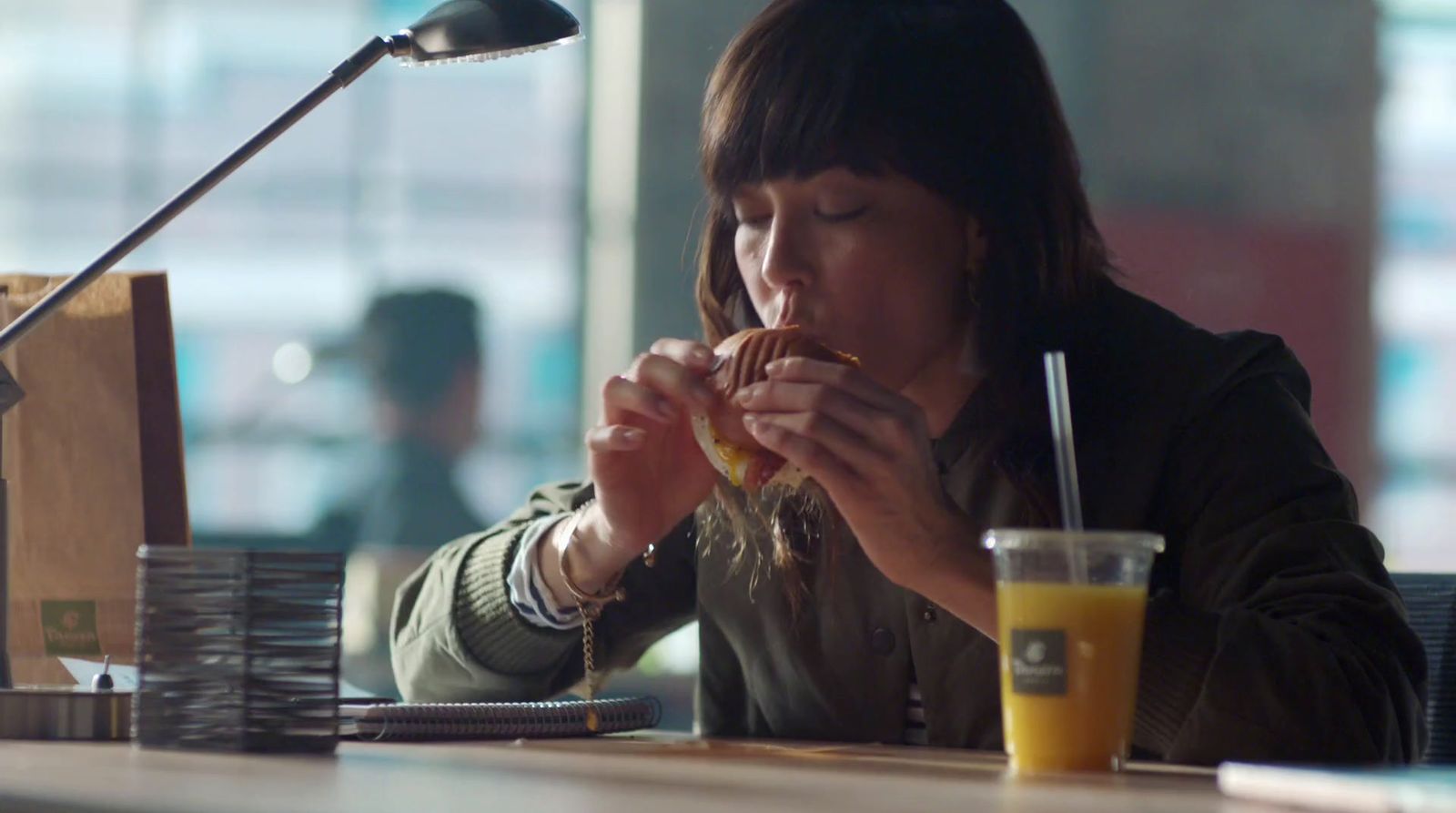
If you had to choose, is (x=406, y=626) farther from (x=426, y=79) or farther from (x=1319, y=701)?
(x=426, y=79)

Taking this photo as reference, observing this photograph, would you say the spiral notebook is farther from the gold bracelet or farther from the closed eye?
the closed eye

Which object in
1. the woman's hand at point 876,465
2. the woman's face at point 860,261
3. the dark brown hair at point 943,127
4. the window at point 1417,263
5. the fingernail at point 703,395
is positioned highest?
the window at point 1417,263

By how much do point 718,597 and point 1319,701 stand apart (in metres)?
0.64

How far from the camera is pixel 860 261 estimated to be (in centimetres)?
147

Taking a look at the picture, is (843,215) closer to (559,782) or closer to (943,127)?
(943,127)

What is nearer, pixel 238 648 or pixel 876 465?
pixel 238 648

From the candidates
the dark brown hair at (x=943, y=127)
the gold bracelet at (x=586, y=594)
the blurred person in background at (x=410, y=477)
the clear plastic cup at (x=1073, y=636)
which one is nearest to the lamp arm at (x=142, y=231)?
the dark brown hair at (x=943, y=127)

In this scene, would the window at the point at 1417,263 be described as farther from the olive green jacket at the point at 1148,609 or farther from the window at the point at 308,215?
the olive green jacket at the point at 1148,609

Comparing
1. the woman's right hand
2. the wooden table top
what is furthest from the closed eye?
the wooden table top

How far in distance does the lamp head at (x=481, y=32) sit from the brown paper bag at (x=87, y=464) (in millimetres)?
307

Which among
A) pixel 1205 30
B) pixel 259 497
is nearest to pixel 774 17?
pixel 259 497

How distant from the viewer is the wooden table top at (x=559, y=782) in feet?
2.59

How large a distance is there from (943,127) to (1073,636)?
655 millimetres

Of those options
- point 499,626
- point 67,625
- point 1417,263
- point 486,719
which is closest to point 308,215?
point 1417,263
